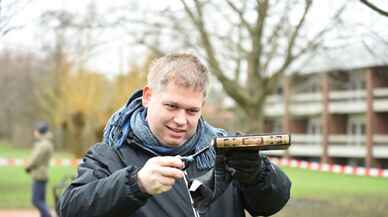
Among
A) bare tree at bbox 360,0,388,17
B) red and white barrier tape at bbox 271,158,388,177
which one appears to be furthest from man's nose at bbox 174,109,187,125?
red and white barrier tape at bbox 271,158,388,177

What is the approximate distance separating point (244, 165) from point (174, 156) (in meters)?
0.23

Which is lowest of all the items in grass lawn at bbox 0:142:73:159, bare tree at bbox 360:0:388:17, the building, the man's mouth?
grass lawn at bbox 0:142:73:159

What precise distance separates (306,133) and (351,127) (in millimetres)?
5740

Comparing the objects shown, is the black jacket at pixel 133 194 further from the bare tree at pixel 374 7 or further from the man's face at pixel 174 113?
the bare tree at pixel 374 7

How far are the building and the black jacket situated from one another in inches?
1292

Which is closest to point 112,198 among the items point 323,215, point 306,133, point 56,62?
point 323,215

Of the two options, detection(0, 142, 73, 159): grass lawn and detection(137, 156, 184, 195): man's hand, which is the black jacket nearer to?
detection(137, 156, 184, 195): man's hand

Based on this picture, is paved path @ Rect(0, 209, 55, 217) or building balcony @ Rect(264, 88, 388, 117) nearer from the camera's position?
paved path @ Rect(0, 209, 55, 217)

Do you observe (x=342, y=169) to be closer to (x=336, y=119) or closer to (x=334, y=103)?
(x=334, y=103)

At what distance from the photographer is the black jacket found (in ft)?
6.73

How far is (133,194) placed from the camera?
201cm

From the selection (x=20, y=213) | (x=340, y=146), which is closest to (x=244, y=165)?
(x=20, y=213)

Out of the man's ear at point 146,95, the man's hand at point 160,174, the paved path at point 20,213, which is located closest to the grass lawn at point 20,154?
the paved path at point 20,213

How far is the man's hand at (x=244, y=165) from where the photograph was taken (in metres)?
2.14
